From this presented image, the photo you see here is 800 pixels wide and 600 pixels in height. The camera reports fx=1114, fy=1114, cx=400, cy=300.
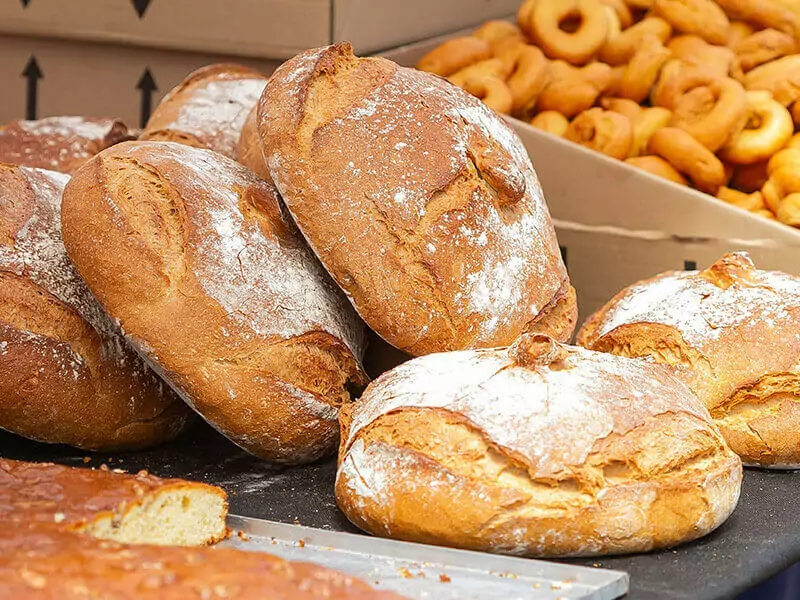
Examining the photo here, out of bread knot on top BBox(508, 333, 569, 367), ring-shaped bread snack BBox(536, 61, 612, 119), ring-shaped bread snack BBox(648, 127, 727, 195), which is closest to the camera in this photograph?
bread knot on top BBox(508, 333, 569, 367)

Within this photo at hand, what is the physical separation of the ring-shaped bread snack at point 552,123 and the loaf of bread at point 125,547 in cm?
187

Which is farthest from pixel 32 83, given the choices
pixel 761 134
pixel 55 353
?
pixel 761 134

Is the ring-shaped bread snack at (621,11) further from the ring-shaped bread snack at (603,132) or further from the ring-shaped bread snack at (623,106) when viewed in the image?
the ring-shaped bread snack at (603,132)

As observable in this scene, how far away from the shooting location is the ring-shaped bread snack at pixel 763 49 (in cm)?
358

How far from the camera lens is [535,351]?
188cm

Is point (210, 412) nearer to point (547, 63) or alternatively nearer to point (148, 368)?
point (148, 368)

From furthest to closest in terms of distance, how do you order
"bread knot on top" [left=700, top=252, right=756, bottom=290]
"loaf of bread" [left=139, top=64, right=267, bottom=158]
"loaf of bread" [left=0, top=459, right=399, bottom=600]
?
"loaf of bread" [left=139, top=64, right=267, bottom=158] < "bread knot on top" [left=700, top=252, right=756, bottom=290] < "loaf of bread" [left=0, top=459, right=399, bottom=600]

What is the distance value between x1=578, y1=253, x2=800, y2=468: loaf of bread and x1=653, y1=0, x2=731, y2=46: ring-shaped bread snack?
1.46m

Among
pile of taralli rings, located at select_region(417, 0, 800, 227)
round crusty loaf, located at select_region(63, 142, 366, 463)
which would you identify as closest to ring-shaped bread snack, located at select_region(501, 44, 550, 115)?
pile of taralli rings, located at select_region(417, 0, 800, 227)

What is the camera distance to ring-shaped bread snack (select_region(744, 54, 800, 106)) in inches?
131

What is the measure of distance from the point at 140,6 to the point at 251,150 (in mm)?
1196

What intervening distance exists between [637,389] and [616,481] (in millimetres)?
182

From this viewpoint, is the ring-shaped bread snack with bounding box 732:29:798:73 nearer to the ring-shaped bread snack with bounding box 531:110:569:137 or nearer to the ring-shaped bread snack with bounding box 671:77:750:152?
the ring-shaped bread snack with bounding box 671:77:750:152

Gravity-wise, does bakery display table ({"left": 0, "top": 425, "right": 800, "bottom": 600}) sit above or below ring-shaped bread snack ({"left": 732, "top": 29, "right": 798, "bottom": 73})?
below
